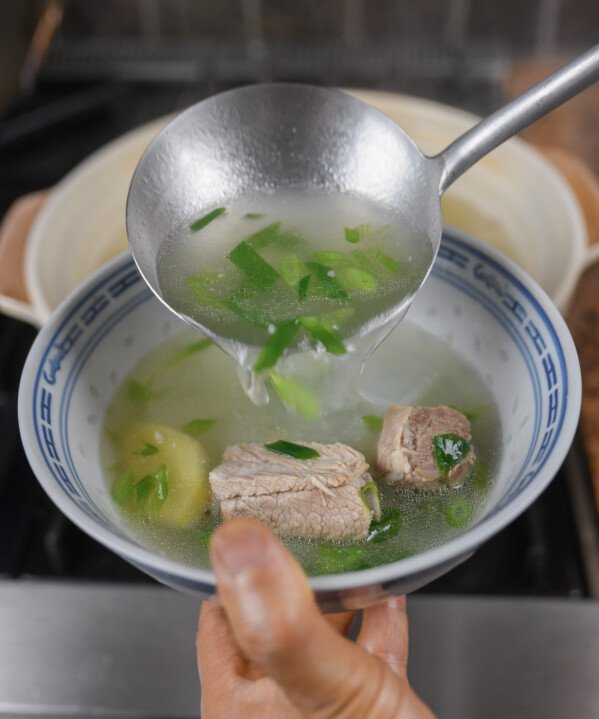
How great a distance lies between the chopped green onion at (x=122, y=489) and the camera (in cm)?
116

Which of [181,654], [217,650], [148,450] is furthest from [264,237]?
[181,654]

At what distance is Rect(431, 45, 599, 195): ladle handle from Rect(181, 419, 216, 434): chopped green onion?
51 centimetres

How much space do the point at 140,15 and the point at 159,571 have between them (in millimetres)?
2564

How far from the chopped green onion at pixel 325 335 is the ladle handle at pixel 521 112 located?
28 centimetres

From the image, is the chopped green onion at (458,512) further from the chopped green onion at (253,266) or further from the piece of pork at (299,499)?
the chopped green onion at (253,266)

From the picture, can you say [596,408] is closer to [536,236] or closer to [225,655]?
[536,236]

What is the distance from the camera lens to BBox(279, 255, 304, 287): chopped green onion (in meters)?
1.24

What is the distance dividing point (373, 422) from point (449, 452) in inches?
6.2

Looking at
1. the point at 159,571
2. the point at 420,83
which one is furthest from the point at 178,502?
the point at 420,83

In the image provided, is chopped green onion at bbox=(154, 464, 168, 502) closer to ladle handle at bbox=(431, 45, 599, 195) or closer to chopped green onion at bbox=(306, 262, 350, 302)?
chopped green onion at bbox=(306, 262, 350, 302)

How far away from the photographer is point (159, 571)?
0.92m

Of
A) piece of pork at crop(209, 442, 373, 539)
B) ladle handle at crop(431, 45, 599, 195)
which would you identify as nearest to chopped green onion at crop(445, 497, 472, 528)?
piece of pork at crop(209, 442, 373, 539)

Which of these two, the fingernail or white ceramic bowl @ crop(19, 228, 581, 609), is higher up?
white ceramic bowl @ crop(19, 228, 581, 609)

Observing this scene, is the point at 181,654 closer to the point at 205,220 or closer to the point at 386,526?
the point at 386,526
